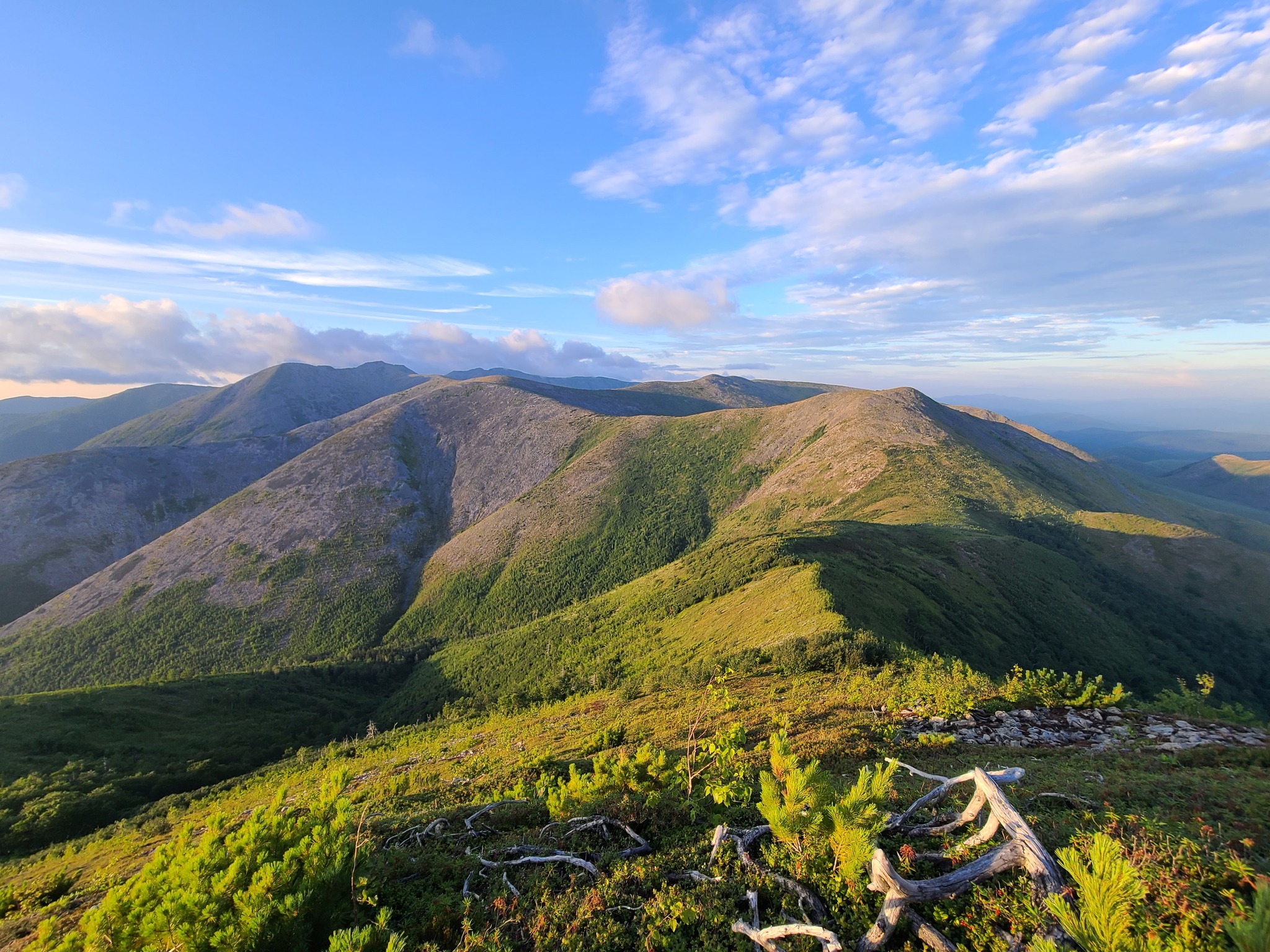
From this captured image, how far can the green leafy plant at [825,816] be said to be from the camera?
6.56 meters

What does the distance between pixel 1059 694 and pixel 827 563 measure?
3119 cm

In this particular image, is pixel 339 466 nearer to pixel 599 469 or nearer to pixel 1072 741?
pixel 599 469

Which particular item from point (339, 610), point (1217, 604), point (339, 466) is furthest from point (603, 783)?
point (339, 466)

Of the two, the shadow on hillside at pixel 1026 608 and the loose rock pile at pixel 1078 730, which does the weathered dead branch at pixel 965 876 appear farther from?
the shadow on hillside at pixel 1026 608

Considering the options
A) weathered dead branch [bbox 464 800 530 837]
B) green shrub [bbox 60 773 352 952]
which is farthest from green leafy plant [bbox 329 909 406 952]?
weathered dead branch [bbox 464 800 530 837]

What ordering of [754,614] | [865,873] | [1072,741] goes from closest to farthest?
[865,873], [1072,741], [754,614]

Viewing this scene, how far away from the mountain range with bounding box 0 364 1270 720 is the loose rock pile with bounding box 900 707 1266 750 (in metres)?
14.6

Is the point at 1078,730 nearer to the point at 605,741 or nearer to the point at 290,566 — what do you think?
the point at 605,741

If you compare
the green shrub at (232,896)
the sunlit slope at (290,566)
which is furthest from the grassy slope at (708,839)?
the sunlit slope at (290,566)

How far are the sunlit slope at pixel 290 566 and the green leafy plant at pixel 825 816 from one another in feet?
344

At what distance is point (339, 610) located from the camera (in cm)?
10200

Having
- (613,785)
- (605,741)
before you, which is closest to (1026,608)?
(605,741)

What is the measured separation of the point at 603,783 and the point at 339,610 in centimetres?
11086

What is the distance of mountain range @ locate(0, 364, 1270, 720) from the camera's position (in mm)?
49312
